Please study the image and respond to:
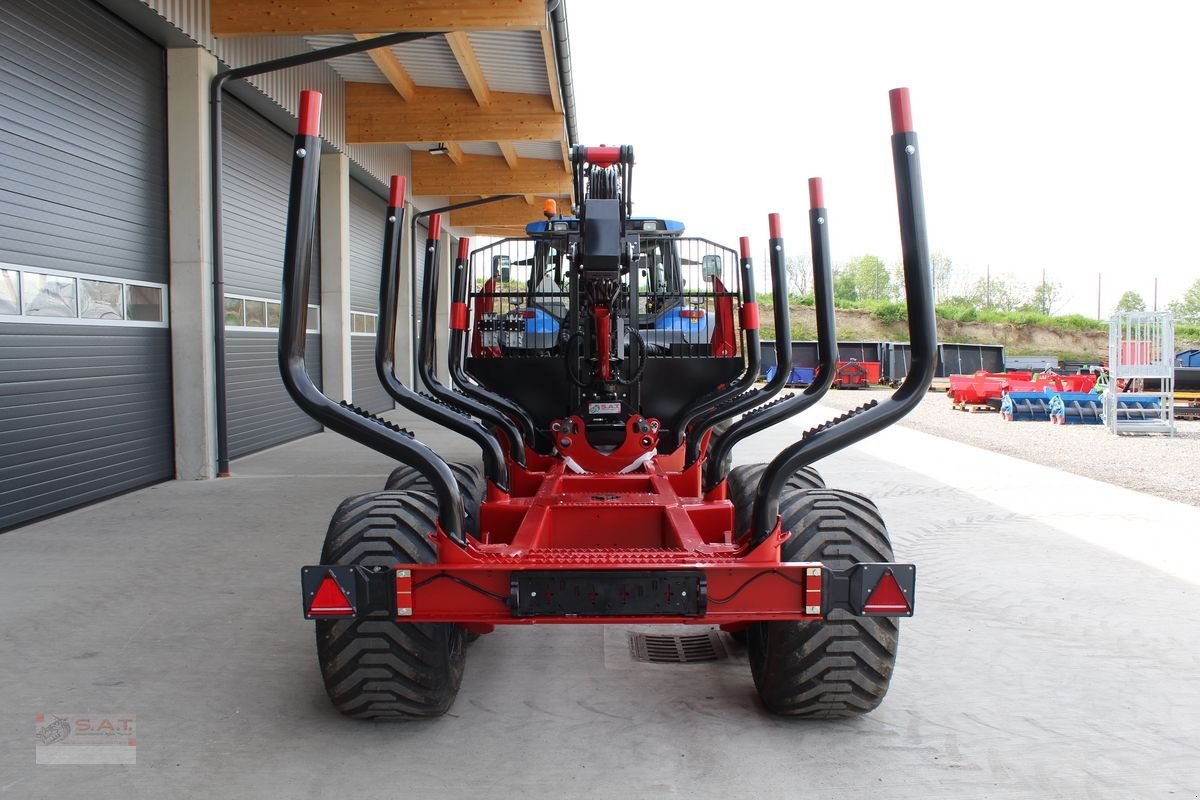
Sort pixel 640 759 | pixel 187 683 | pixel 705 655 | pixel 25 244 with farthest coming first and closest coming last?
pixel 25 244
pixel 705 655
pixel 187 683
pixel 640 759

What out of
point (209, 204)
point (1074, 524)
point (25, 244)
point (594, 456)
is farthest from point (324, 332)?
point (1074, 524)

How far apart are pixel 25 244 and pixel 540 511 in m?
5.94

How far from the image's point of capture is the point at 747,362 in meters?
7.33

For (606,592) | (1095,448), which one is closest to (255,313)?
(606,592)

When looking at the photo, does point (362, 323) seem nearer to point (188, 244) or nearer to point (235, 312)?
point (235, 312)

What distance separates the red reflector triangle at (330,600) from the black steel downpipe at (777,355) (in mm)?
3043

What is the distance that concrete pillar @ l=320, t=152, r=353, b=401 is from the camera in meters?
15.9

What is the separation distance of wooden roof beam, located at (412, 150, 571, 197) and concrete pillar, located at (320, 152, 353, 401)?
16.9 feet

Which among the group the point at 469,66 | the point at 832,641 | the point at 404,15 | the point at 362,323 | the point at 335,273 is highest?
the point at 469,66

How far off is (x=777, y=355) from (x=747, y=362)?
5.22 ft

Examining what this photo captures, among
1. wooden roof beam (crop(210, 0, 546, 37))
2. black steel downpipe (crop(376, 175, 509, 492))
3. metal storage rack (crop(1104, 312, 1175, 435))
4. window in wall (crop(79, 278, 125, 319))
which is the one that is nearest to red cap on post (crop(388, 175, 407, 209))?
black steel downpipe (crop(376, 175, 509, 492))

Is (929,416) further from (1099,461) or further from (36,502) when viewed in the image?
(36,502)

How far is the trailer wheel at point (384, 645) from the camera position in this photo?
11.5 feet

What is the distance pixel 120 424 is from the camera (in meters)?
9.41
